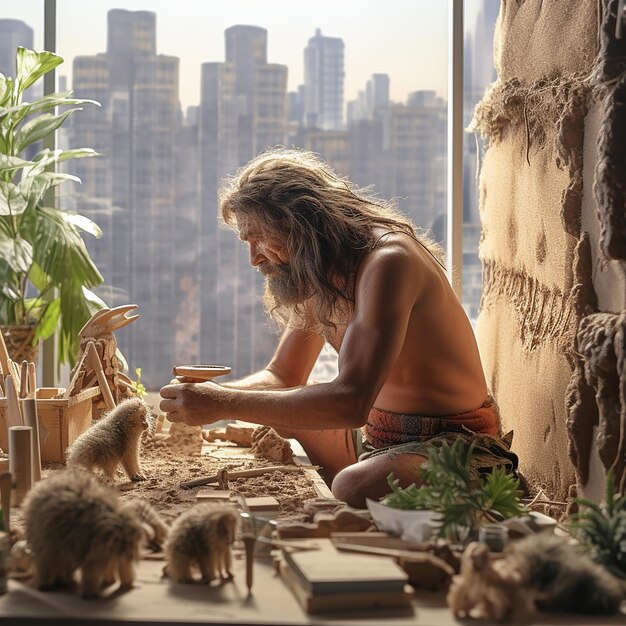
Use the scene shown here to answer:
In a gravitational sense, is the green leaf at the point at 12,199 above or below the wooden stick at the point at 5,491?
above

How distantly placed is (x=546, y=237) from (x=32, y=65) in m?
2.59

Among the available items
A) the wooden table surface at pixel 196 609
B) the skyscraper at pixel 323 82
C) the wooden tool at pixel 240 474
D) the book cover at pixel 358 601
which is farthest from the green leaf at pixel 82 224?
the book cover at pixel 358 601

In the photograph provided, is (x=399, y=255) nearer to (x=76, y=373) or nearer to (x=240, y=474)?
(x=240, y=474)

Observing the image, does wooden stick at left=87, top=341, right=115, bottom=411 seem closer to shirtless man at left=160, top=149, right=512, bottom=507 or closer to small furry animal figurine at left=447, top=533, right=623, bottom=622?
shirtless man at left=160, top=149, right=512, bottom=507

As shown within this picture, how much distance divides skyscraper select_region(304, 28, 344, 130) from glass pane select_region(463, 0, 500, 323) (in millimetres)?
712

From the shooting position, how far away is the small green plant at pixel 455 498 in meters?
1.97

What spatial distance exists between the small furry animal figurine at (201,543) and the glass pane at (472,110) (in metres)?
3.08

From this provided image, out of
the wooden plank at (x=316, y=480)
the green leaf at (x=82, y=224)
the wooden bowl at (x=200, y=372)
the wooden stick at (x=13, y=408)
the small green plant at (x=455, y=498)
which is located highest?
the green leaf at (x=82, y=224)

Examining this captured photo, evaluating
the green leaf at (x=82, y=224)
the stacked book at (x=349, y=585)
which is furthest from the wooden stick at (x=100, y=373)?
the stacked book at (x=349, y=585)

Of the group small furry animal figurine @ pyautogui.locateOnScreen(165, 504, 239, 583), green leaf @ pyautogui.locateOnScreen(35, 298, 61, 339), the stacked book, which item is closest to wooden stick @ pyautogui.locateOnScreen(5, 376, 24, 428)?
small furry animal figurine @ pyautogui.locateOnScreen(165, 504, 239, 583)

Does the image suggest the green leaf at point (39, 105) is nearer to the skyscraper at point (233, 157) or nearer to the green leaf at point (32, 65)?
the green leaf at point (32, 65)

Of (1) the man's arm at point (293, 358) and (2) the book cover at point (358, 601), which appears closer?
(2) the book cover at point (358, 601)

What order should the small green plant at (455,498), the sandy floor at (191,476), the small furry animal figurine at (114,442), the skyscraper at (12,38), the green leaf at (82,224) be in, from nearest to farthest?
1. the small green plant at (455,498)
2. the sandy floor at (191,476)
3. the small furry animal figurine at (114,442)
4. the green leaf at (82,224)
5. the skyscraper at (12,38)

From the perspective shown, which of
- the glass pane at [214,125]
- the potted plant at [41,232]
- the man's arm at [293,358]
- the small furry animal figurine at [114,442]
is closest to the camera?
the small furry animal figurine at [114,442]
